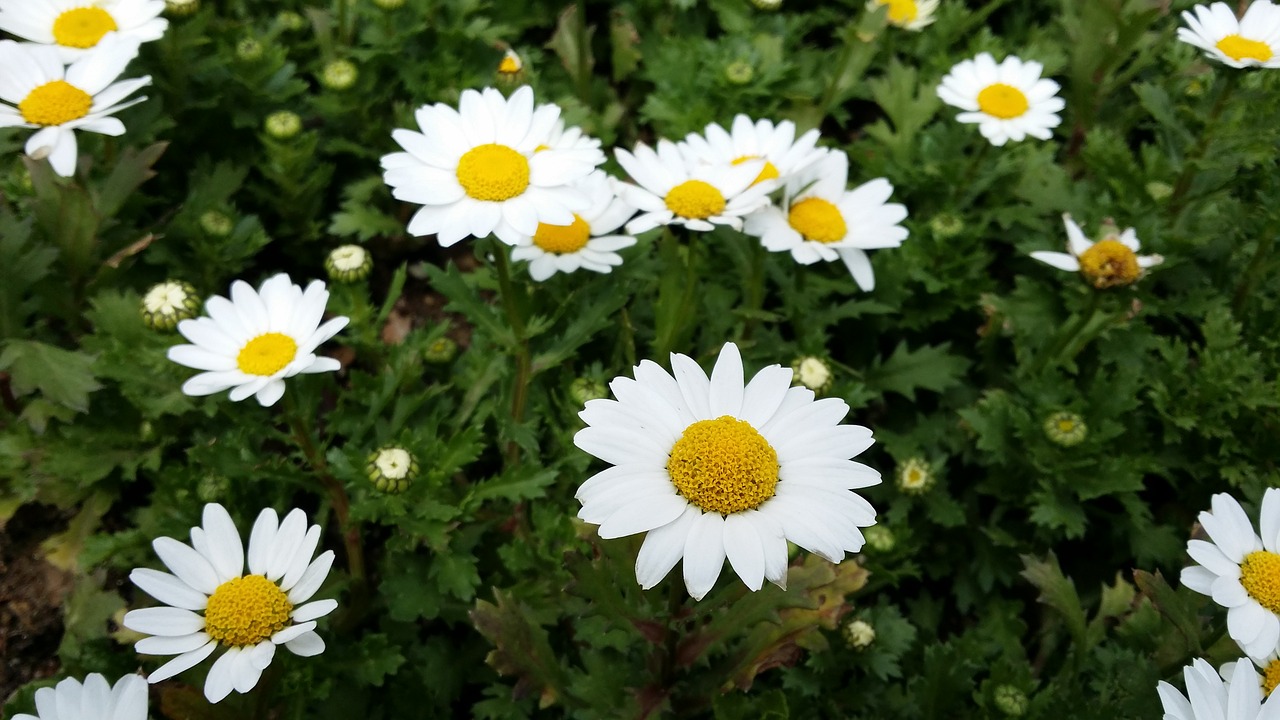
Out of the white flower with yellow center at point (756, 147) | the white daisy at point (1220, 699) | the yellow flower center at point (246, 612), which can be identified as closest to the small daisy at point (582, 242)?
the white flower with yellow center at point (756, 147)

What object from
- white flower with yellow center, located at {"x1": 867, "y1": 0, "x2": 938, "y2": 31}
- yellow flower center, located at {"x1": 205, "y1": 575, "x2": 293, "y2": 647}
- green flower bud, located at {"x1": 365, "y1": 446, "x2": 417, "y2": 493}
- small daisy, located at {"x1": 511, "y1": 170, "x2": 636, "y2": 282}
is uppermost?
white flower with yellow center, located at {"x1": 867, "y1": 0, "x2": 938, "y2": 31}

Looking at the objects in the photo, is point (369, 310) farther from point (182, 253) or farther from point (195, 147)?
point (195, 147)

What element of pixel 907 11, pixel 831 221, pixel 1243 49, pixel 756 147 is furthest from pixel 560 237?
pixel 1243 49

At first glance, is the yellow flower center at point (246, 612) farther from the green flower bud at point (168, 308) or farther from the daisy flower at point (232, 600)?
the green flower bud at point (168, 308)

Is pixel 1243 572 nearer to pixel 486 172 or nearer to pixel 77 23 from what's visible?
pixel 486 172

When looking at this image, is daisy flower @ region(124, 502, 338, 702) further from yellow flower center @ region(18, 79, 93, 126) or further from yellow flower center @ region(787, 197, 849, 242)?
yellow flower center @ region(787, 197, 849, 242)

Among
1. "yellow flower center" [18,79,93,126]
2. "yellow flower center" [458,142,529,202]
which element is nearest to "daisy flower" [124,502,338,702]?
"yellow flower center" [458,142,529,202]

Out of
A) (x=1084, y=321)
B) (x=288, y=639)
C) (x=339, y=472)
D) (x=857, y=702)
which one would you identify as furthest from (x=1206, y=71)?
(x=288, y=639)
